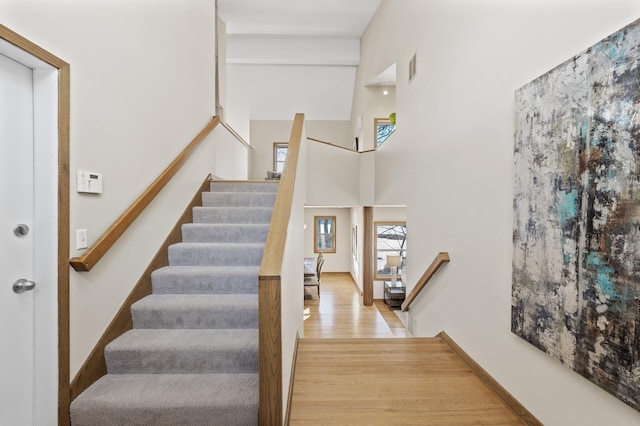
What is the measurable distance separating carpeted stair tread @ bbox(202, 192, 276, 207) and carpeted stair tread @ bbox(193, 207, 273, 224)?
234mm

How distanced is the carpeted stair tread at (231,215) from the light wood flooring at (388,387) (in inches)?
46.9

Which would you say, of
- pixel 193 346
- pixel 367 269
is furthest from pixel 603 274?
pixel 367 269

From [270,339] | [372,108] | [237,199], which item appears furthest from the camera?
[372,108]

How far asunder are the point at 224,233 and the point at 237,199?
1.99ft

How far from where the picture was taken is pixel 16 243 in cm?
145

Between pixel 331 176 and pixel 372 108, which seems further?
pixel 372 108

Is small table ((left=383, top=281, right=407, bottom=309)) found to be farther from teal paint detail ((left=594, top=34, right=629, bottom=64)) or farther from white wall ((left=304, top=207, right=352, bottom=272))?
teal paint detail ((left=594, top=34, right=629, bottom=64))

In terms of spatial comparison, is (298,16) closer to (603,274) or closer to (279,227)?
(279,227)

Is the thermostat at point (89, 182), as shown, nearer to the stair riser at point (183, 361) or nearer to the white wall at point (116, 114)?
the white wall at point (116, 114)

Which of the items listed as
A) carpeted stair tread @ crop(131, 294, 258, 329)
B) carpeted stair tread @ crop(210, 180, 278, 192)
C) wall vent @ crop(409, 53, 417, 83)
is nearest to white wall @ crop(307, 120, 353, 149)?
wall vent @ crop(409, 53, 417, 83)

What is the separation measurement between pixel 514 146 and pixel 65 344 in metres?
2.50

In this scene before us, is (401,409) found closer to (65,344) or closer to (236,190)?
(65,344)

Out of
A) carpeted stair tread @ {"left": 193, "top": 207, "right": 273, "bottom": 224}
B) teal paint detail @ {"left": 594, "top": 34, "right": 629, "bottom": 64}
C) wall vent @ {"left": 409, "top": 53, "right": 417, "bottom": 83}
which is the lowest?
carpeted stair tread @ {"left": 193, "top": 207, "right": 273, "bottom": 224}

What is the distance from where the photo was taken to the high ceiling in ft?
18.8
